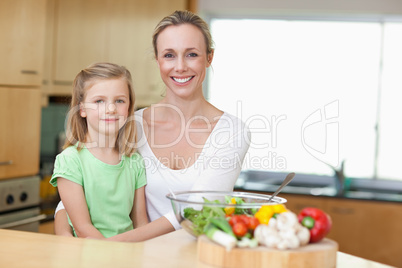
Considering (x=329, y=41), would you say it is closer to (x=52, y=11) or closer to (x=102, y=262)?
(x=52, y=11)

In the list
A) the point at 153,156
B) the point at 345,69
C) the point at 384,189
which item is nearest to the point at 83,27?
the point at 153,156

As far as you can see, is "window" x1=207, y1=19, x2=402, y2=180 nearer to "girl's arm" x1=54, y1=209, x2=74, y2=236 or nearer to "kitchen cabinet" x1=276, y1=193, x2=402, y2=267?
"kitchen cabinet" x1=276, y1=193, x2=402, y2=267

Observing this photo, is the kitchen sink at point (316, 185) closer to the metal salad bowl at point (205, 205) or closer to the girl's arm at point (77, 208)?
the girl's arm at point (77, 208)

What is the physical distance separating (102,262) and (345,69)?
391cm

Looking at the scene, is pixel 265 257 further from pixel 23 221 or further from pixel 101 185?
pixel 23 221

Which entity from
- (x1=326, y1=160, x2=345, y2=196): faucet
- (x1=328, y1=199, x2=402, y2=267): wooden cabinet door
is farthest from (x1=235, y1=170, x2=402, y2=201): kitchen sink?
(x1=328, y1=199, x2=402, y2=267): wooden cabinet door

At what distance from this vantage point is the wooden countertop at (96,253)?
1373 mm

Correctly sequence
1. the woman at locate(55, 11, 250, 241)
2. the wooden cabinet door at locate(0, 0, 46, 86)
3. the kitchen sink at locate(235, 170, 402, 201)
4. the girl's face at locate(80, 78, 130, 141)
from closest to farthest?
the girl's face at locate(80, 78, 130, 141) → the woman at locate(55, 11, 250, 241) → the wooden cabinet door at locate(0, 0, 46, 86) → the kitchen sink at locate(235, 170, 402, 201)

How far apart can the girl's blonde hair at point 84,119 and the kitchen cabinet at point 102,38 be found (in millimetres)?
1234

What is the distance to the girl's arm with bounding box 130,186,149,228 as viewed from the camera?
212cm

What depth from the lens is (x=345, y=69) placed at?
4.90 metres

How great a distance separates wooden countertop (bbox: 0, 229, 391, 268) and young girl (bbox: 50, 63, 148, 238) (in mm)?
342

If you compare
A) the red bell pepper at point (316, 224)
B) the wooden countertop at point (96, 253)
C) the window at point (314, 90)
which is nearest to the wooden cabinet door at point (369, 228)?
the window at point (314, 90)

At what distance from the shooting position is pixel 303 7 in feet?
15.5
